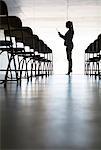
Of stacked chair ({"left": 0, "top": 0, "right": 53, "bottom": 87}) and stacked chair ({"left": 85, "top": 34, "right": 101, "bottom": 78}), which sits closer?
stacked chair ({"left": 0, "top": 0, "right": 53, "bottom": 87})

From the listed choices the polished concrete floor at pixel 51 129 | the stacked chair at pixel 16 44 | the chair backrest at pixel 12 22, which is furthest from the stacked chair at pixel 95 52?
the polished concrete floor at pixel 51 129

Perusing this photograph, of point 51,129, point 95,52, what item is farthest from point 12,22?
point 95,52

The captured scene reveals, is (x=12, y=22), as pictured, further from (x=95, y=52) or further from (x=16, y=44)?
(x=95, y=52)

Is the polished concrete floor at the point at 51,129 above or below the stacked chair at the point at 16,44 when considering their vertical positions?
below

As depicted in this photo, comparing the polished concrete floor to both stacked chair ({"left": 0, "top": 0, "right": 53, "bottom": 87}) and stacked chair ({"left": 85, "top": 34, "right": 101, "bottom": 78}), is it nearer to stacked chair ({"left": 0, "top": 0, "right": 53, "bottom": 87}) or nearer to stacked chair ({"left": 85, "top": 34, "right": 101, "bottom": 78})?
stacked chair ({"left": 0, "top": 0, "right": 53, "bottom": 87})

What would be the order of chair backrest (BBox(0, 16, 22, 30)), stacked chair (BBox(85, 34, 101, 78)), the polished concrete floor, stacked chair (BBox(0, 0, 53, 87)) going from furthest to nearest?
1. stacked chair (BBox(85, 34, 101, 78))
2. chair backrest (BBox(0, 16, 22, 30))
3. stacked chair (BBox(0, 0, 53, 87))
4. the polished concrete floor

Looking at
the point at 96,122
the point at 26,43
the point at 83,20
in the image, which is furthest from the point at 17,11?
the point at 96,122

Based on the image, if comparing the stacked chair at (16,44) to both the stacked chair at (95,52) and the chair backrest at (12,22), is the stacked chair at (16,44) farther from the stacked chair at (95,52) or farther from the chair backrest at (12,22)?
the stacked chair at (95,52)

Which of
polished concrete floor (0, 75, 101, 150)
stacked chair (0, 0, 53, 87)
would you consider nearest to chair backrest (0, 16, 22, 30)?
stacked chair (0, 0, 53, 87)

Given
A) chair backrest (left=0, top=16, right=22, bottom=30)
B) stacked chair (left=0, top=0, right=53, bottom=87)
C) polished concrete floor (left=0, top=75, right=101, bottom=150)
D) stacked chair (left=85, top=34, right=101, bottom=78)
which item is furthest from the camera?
stacked chair (left=85, top=34, right=101, bottom=78)

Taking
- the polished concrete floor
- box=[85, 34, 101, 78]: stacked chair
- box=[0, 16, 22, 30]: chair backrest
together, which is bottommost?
the polished concrete floor

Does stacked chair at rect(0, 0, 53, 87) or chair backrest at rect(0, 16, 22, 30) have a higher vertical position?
chair backrest at rect(0, 16, 22, 30)

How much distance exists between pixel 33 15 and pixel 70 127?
398 inches

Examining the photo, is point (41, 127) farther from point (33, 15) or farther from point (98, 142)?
point (33, 15)
